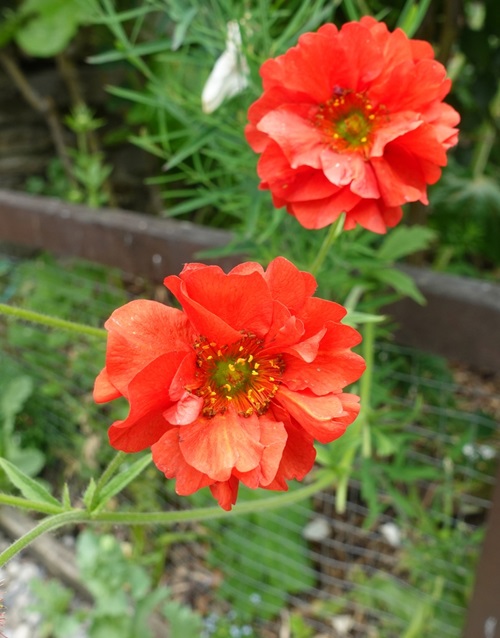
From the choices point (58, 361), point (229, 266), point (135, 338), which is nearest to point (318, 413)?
point (135, 338)

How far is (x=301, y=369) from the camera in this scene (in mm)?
373

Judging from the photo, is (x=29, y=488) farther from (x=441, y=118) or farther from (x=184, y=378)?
(x=441, y=118)

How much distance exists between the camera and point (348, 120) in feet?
1.60

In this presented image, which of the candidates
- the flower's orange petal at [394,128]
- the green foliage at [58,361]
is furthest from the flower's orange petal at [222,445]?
the green foliage at [58,361]

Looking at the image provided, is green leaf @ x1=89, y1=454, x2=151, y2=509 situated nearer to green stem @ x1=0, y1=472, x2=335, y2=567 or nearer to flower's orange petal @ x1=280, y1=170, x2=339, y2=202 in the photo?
green stem @ x1=0, y1=472, x2=335, y2=567

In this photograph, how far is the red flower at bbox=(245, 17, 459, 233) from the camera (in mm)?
448

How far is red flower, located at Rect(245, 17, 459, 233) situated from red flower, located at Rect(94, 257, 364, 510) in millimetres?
118

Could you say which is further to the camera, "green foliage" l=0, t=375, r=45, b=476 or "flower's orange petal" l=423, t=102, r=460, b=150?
"green foliage" l=0, t=375, r=45, b=476

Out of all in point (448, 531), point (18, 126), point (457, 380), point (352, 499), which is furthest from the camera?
point (18, 126)

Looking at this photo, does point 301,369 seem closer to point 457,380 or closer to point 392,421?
point 392,421

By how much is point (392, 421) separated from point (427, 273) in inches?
14.3

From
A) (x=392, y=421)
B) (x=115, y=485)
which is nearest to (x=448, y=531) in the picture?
(x=392, y=421)

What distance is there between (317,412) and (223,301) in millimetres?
78

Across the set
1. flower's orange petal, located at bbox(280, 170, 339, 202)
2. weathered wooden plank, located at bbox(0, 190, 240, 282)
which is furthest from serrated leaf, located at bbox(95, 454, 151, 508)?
weathered wooden plank, located at bbox(0, 190, 240, 282)
